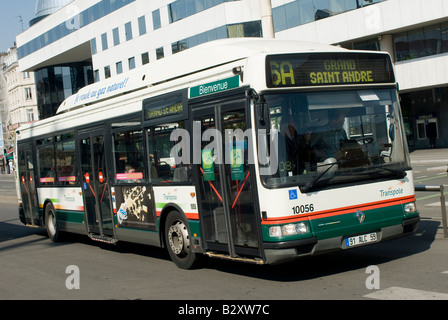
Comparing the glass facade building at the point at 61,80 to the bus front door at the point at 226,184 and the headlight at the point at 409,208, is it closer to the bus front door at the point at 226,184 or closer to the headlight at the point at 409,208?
the bus front door at the point at 226,184

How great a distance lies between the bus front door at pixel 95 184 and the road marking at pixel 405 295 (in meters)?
6.36

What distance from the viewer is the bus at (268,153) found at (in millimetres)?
7512

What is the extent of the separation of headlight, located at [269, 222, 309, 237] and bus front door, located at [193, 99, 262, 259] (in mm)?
273

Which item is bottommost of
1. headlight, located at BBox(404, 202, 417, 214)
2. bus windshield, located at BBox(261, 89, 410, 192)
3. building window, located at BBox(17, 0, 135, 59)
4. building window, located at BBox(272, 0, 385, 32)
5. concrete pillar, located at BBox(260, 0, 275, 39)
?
headlight, located at BBox(404, 202, 417, 214)

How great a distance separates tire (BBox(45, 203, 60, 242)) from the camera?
14594 millimetres

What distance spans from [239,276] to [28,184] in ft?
30.2

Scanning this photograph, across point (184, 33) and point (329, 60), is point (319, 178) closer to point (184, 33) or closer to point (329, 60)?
point (329, 60)

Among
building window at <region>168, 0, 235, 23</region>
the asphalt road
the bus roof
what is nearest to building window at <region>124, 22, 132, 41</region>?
building window at <region>168, 0, 235, 23</region>

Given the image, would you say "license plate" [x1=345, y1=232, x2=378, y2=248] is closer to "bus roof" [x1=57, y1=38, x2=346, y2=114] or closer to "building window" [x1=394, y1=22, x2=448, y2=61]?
"bus roof" [x1=57, y1=38, x2=346, y2=114]

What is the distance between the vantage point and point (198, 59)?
9188 millimetres

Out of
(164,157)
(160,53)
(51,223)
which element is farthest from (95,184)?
(160,53)

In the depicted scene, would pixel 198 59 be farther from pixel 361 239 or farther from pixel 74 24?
pixel 74 24

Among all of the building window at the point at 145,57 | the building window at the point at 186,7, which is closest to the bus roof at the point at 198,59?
the building window at the point at 186,7

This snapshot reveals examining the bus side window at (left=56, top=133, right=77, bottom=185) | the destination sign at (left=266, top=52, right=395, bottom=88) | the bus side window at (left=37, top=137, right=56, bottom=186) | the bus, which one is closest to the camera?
the bus
